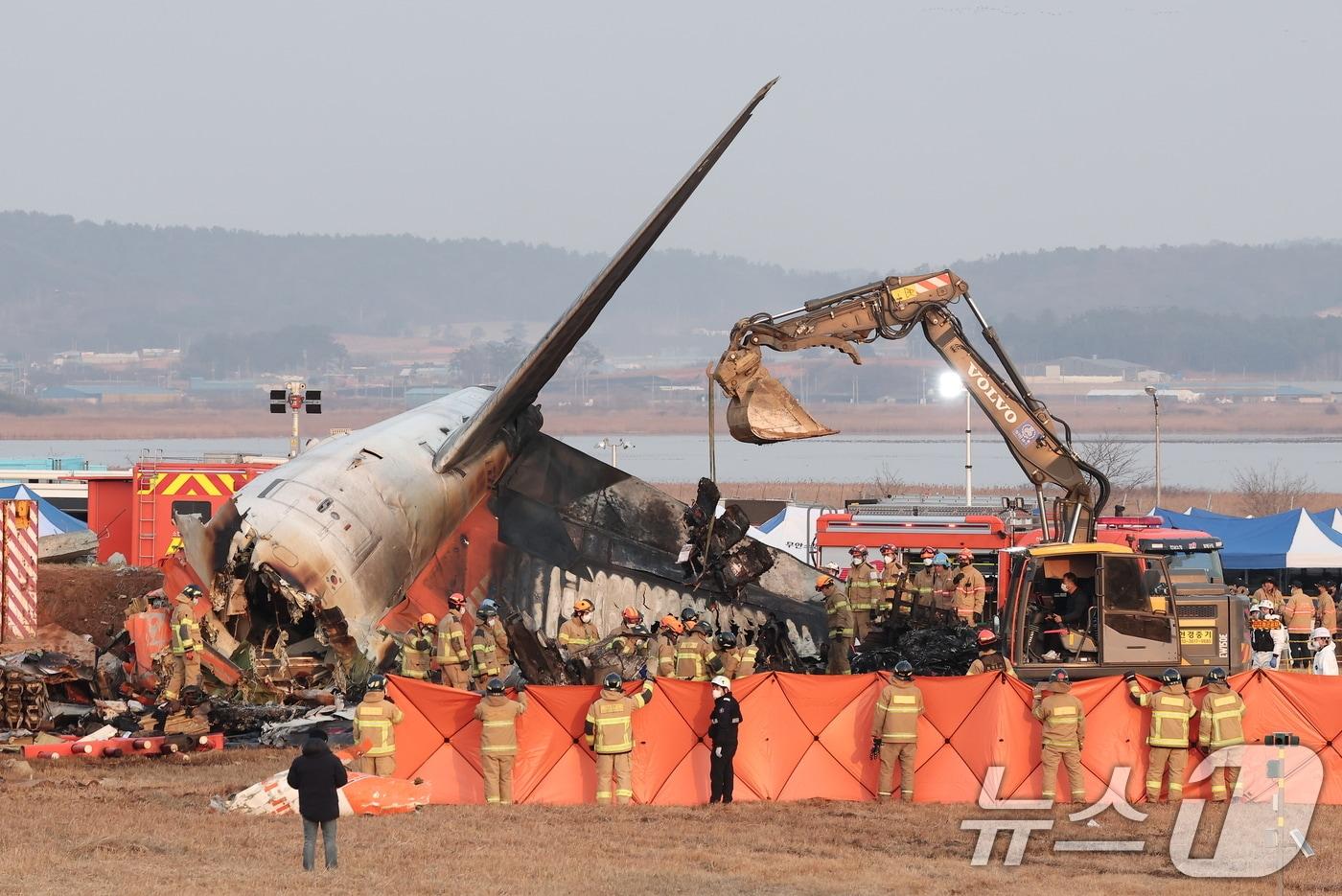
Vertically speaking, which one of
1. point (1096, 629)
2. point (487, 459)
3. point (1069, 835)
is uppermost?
point (487, 459)

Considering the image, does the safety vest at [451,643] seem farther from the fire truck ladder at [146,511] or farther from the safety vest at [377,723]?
the fire truck ladder at [146,511]

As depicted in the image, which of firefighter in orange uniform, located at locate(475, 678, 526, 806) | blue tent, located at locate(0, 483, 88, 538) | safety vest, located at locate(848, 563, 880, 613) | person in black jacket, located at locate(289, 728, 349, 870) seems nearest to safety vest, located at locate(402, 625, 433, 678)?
firefighter in orange uniform, located at locate(475, 678, 526, 806)

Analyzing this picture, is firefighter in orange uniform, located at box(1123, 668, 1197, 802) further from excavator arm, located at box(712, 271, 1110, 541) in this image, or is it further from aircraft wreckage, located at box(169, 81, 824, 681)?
aircraft wreckage, located at box(169, 81, 824, 681)

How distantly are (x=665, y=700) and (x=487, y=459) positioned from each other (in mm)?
8941

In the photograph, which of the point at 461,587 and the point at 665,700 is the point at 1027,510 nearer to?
the point at 461,587

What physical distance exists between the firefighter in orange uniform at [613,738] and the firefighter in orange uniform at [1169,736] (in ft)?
19.0

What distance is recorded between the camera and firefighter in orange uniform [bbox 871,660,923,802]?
18000 mm

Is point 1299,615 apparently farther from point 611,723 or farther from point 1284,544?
point 611,723

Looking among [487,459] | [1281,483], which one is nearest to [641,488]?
[487,459]

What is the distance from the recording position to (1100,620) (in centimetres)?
1991

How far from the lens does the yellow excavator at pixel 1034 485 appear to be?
19906 mm

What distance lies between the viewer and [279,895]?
13.2 m

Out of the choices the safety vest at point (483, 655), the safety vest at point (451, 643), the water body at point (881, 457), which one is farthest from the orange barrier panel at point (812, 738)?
the water body at point (881, 457)

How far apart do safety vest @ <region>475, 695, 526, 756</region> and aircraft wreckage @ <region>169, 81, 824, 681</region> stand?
400 centimetres
